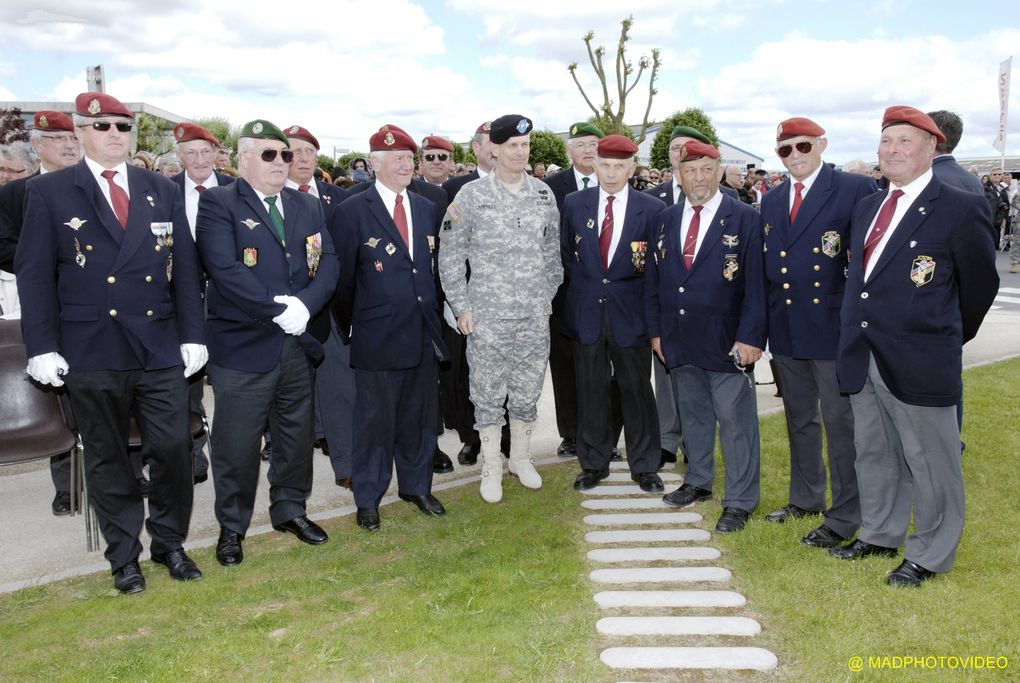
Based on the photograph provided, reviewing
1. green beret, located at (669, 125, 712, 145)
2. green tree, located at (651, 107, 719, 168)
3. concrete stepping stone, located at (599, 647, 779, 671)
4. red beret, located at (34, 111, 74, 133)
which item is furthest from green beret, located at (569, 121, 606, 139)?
green tree, located at (651, 107, 719, 168)

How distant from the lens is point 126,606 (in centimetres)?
418

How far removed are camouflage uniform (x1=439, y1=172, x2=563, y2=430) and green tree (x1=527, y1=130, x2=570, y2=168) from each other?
103 ft

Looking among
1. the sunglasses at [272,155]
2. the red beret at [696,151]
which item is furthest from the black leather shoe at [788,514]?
the sunglasses at [272,155]

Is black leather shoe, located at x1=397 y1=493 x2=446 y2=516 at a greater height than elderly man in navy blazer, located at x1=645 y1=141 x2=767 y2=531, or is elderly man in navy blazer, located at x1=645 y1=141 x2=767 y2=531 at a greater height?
elderly man in navy blazer, located at x1=645 y1=141 x2=767 y2=531

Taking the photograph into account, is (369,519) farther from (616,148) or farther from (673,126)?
(673,126)

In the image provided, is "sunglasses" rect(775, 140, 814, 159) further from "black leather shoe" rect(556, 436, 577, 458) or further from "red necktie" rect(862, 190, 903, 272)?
"black leather shoe" rect(556, 436, 577, 458)

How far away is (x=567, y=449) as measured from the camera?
22.3ft

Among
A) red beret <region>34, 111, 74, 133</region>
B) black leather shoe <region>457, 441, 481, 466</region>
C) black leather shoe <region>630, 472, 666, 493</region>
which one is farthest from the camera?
black leather shoe <region>457, 441, 481, 466</region>

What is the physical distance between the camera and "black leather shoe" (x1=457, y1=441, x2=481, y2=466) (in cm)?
666

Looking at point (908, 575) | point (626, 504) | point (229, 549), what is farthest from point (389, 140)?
point (908, 575)

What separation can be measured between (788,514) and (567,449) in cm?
208

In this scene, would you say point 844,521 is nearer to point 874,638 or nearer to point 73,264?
point 874,638

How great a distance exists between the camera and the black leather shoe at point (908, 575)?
13.5 feet

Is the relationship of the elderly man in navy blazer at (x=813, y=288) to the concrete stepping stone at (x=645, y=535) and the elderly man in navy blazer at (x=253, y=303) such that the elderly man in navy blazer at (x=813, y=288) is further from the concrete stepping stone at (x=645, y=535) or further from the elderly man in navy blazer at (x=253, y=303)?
the elderly man in navy blazer at (x=253, y=303)
